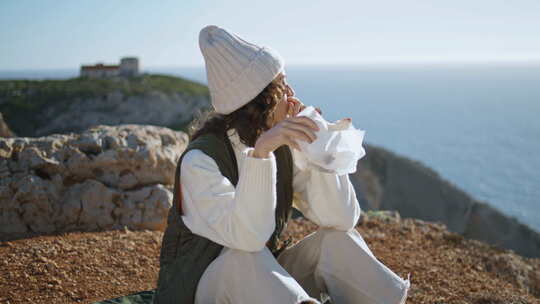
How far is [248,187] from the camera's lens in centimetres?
220

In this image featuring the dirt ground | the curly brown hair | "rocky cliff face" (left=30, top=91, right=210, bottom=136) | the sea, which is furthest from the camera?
the sea

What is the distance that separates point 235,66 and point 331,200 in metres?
0.86

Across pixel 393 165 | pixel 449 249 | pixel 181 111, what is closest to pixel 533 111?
pixel 181 111

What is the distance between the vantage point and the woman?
2248mm

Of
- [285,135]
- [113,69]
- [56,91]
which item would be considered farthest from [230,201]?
[113,69]

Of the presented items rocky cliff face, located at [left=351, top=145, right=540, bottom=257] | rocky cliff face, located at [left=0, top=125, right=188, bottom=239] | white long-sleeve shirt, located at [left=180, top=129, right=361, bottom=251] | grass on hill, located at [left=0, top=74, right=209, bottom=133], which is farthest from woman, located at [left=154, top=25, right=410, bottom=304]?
grass on hill, located at [left=0, top=74, right=209, bottom=133]

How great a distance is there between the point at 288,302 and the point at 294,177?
881 mm

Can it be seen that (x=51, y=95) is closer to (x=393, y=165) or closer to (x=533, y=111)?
(x=393, y=165)

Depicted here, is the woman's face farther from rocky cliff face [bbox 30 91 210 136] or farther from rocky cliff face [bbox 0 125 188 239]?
rocky cliff face [bbox 30 91 210 136]

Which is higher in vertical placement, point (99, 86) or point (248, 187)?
point (248, 187)

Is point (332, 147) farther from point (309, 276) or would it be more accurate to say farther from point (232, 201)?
point (309, 276)

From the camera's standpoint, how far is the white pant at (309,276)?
2270 millimetres

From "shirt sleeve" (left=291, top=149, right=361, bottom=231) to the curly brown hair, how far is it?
0.96ft

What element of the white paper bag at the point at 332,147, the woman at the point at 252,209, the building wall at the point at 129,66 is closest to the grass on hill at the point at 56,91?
the building wall at the point at 129,66
